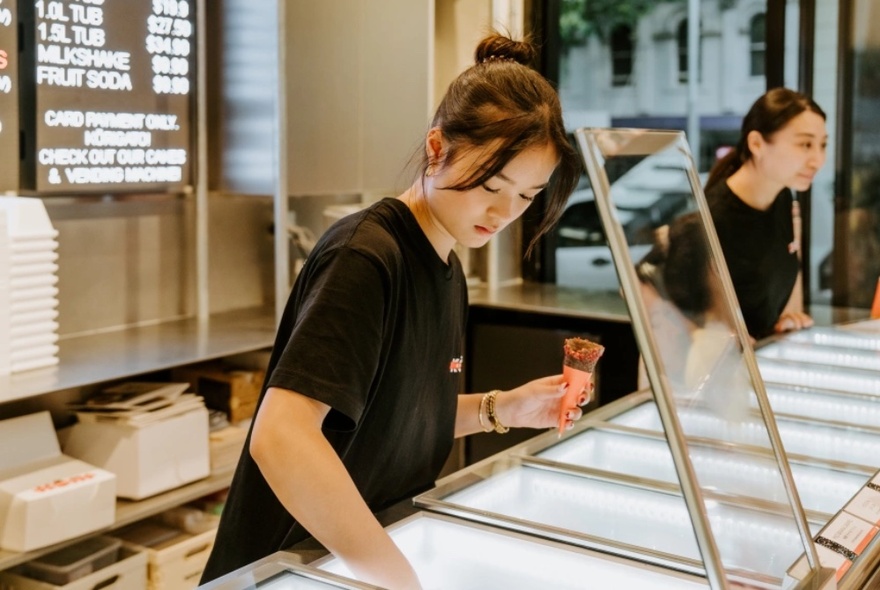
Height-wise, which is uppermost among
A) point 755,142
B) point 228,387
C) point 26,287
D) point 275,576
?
point 755,142

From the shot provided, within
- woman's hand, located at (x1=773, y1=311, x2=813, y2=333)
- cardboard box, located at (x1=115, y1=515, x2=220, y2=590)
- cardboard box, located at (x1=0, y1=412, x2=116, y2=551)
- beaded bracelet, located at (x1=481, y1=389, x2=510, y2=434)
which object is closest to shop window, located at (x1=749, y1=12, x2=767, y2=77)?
woman's hand, located at (x1=773, y1=311, x2=813, y2=333)

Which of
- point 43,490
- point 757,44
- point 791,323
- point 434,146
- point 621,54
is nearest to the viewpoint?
point 434,146

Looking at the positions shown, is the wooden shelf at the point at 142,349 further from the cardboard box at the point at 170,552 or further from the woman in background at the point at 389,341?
the woman in background at the point at 389,341

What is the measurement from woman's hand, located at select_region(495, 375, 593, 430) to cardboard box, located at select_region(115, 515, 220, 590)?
1.33m

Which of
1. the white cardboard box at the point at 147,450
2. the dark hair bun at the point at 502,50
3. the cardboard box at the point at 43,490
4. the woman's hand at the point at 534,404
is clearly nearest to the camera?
the dark hair bun at the point at 502,50

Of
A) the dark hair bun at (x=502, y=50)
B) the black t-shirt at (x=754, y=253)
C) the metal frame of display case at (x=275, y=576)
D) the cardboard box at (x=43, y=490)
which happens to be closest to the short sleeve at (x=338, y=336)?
the metal frame of display case at (x=275, y=576)

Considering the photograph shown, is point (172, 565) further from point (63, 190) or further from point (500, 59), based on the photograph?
point (500, 59)

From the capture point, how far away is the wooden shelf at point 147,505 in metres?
2.46

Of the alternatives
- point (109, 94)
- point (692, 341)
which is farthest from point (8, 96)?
point (692, 341)

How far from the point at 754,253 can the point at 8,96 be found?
2.22 meters

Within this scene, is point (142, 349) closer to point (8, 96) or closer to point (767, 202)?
point (8, 96)

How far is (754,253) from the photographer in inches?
119

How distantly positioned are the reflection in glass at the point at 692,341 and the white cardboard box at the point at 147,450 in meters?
1.73

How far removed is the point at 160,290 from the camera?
11.7 feet
